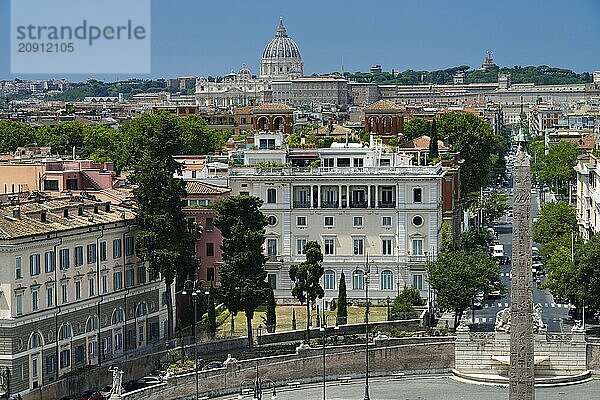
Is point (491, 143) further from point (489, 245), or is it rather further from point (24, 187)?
point (24, 187)

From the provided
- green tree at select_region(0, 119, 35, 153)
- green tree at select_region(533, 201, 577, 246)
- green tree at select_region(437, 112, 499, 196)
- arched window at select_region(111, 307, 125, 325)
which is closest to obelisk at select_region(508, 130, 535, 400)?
arched window at select_region(111, 307, 125, 325)

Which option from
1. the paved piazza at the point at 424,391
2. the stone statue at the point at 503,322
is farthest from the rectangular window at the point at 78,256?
the stone statue at the point at 503,322

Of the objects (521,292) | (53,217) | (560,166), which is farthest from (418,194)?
(560,166)

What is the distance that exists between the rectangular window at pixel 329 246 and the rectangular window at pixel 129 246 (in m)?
12.3

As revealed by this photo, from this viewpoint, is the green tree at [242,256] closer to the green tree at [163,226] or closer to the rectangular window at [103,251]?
the green tree at [163,226]

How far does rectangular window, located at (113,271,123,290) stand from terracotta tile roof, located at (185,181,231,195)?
37.4 feet

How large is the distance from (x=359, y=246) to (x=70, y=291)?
18342mm

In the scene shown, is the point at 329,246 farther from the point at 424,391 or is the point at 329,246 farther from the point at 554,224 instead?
the point at 554,224

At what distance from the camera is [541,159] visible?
490 feet

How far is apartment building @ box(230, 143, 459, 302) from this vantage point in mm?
72688

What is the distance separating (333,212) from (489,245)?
2261cm

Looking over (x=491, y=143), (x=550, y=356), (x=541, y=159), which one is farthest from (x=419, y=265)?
(x=541, y=159)

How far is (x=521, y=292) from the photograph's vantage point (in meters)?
40.0

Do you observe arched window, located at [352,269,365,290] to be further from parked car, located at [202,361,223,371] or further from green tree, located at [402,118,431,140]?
green tree, located at [402,118,431,140]
